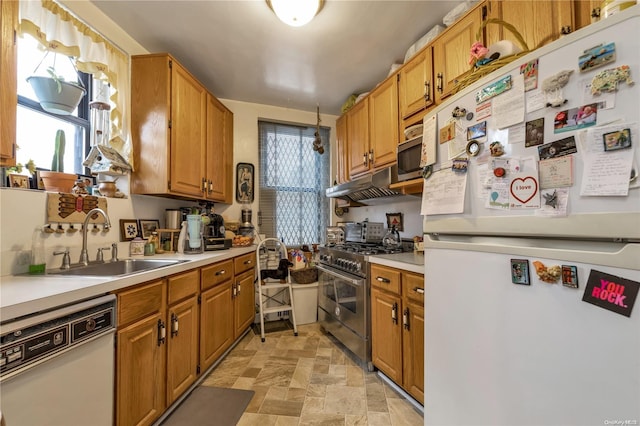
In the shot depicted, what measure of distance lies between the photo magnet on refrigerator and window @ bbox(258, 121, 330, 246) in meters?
3.01

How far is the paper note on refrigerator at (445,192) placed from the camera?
950mm

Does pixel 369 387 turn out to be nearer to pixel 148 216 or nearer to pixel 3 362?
pixel 3 362

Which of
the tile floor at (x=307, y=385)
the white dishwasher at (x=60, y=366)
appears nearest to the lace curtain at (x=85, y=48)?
the white dishwasher at (x=60, y=366)

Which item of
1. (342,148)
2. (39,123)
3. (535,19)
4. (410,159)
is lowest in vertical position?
(410,159)

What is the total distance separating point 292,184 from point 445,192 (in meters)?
2.62

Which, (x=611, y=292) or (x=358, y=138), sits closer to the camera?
(x=611, y=292)

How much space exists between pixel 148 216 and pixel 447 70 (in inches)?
103

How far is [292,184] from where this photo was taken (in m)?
3.46

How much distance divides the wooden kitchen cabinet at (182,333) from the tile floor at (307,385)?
0.30 m

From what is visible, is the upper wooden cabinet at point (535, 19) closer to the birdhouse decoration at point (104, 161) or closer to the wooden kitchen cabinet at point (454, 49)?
the wooden kitchen cabinet at point (454, 49)

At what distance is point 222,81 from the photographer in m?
2.73

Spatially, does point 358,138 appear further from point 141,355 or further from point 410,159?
point 141,355

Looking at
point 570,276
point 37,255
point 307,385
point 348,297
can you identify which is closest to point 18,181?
point 37,255

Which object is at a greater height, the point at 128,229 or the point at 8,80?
the point at 8,80
